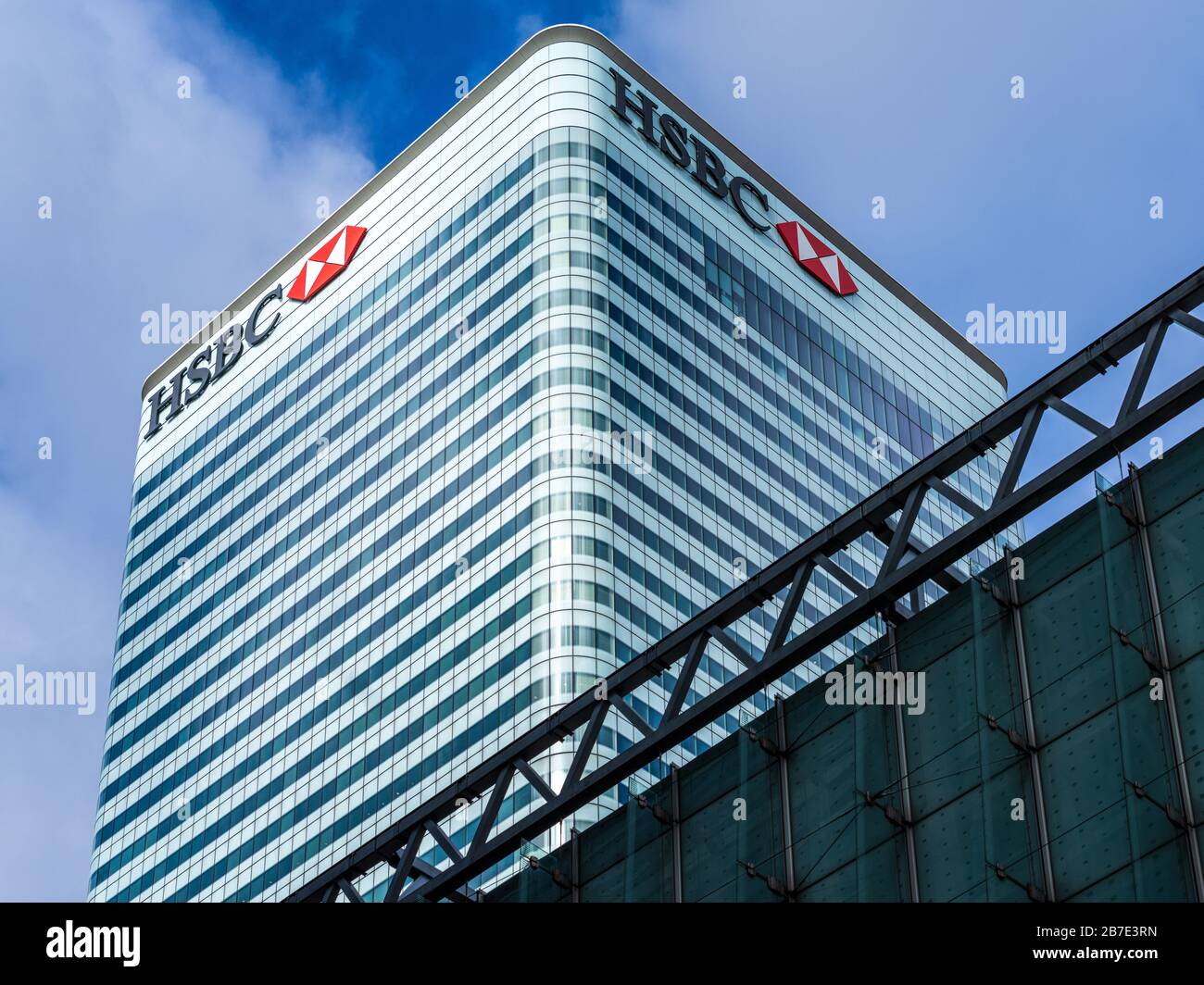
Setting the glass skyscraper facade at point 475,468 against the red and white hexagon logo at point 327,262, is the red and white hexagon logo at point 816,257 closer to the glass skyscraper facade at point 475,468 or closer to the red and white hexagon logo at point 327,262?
the glass skyscraper facade at point 475,468

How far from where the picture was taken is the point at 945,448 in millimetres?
35094

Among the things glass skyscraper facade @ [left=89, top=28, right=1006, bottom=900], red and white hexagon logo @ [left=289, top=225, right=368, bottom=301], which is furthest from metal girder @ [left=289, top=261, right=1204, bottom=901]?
red and white hexagon logo @ [left=289, top=225, right=368, bottom=301]

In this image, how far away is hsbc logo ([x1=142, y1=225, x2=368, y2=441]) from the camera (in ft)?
572

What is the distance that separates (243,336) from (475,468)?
48681mm

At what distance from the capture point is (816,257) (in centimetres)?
17350

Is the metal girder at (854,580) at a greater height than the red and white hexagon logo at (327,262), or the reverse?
the red and white hexagon logo at (327,262)

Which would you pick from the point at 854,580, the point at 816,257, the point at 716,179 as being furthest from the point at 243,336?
the point at 854,580

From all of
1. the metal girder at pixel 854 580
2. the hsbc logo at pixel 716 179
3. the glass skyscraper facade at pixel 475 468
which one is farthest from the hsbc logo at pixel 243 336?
the metal girder at pixel 854 580

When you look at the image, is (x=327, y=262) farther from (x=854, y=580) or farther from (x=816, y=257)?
(x=854, y=580)

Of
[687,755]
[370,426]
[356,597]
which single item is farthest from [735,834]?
[370,426]

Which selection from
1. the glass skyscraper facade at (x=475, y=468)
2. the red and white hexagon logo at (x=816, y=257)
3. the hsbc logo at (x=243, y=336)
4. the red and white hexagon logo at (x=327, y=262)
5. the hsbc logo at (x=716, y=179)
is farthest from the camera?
the hsbc logo at (x=243, y=336)

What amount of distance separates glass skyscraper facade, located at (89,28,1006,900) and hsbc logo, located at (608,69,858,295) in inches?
27.1

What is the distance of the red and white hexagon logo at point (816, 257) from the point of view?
17175cm

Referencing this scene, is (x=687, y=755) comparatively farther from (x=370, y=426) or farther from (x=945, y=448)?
(x=945, y=448)
